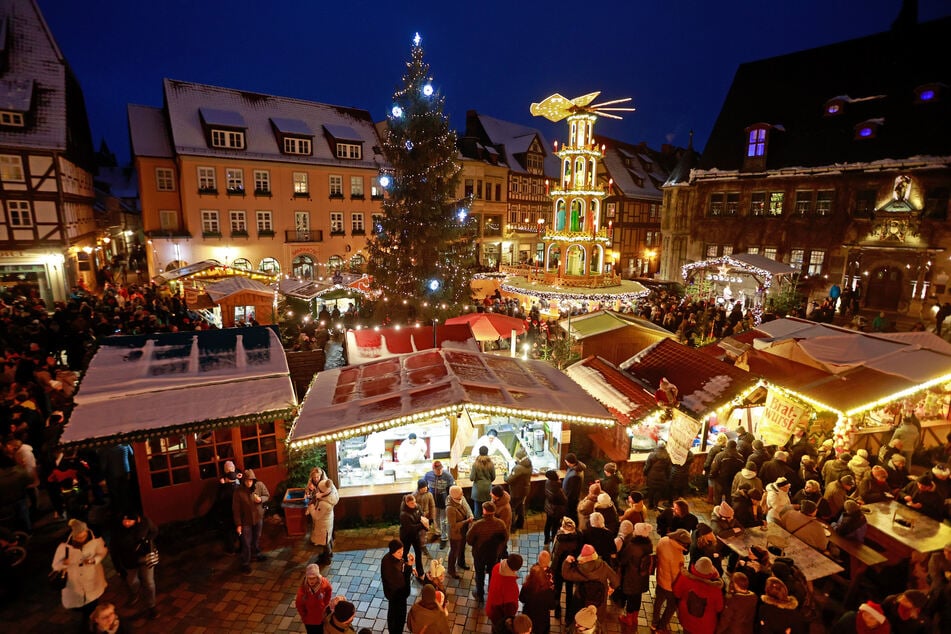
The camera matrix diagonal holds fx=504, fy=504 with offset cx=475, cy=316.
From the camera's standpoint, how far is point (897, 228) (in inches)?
907

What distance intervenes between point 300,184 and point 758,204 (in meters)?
27.4

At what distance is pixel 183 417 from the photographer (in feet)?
27.2

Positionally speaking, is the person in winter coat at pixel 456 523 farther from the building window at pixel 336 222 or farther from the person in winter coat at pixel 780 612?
the building window at pixel 336 222

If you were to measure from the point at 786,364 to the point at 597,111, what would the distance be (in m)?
13.8

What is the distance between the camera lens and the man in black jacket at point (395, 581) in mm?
6160

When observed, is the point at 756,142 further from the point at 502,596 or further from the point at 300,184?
the point at 502,596

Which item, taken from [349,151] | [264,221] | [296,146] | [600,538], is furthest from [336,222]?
[600,538]

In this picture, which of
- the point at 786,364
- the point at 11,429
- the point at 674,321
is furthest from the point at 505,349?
the point at 11,429

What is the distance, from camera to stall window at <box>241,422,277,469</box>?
369 inches

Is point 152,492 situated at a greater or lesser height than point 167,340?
lesser

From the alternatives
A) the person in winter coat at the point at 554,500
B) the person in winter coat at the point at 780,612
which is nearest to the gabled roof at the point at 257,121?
the person in winter coat at the point at 554,500

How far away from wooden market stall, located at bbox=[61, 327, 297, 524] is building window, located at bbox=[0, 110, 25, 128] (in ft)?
65.7

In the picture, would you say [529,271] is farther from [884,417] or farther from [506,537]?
[506,537]

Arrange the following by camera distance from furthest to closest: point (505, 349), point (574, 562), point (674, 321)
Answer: point (674, 321)
point (505, 349)
point (574, 562)
